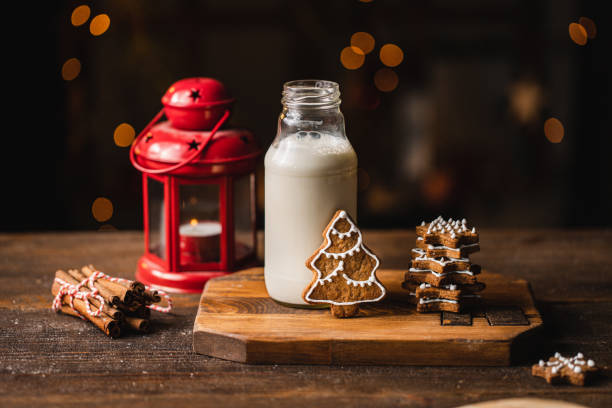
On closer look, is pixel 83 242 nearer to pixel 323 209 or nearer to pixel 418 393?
pixel 323 209

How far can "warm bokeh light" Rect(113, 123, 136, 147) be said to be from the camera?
8.52 ft

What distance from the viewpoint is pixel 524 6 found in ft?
8.75

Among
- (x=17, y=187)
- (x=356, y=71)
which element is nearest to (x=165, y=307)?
(x=17, y=187)

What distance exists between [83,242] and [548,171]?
1.80 metres

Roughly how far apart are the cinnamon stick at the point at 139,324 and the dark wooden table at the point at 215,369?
2 cm

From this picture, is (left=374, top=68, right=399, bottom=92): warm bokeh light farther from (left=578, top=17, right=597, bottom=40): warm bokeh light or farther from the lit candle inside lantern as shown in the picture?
the lit candle inside lantern

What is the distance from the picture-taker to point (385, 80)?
264 cm

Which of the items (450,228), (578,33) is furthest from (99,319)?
(578,33)

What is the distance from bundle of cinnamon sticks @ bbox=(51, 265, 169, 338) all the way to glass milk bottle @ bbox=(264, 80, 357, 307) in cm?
23

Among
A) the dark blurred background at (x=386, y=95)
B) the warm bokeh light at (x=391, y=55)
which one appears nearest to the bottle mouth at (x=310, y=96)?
the dark blurred background at (x=386, y=95)

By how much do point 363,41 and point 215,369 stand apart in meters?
1.78

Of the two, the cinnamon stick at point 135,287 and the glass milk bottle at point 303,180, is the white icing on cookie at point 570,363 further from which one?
the cinnamon stick at point 135,287

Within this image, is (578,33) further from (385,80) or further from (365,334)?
(365,334)

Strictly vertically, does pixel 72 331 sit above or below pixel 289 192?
below
